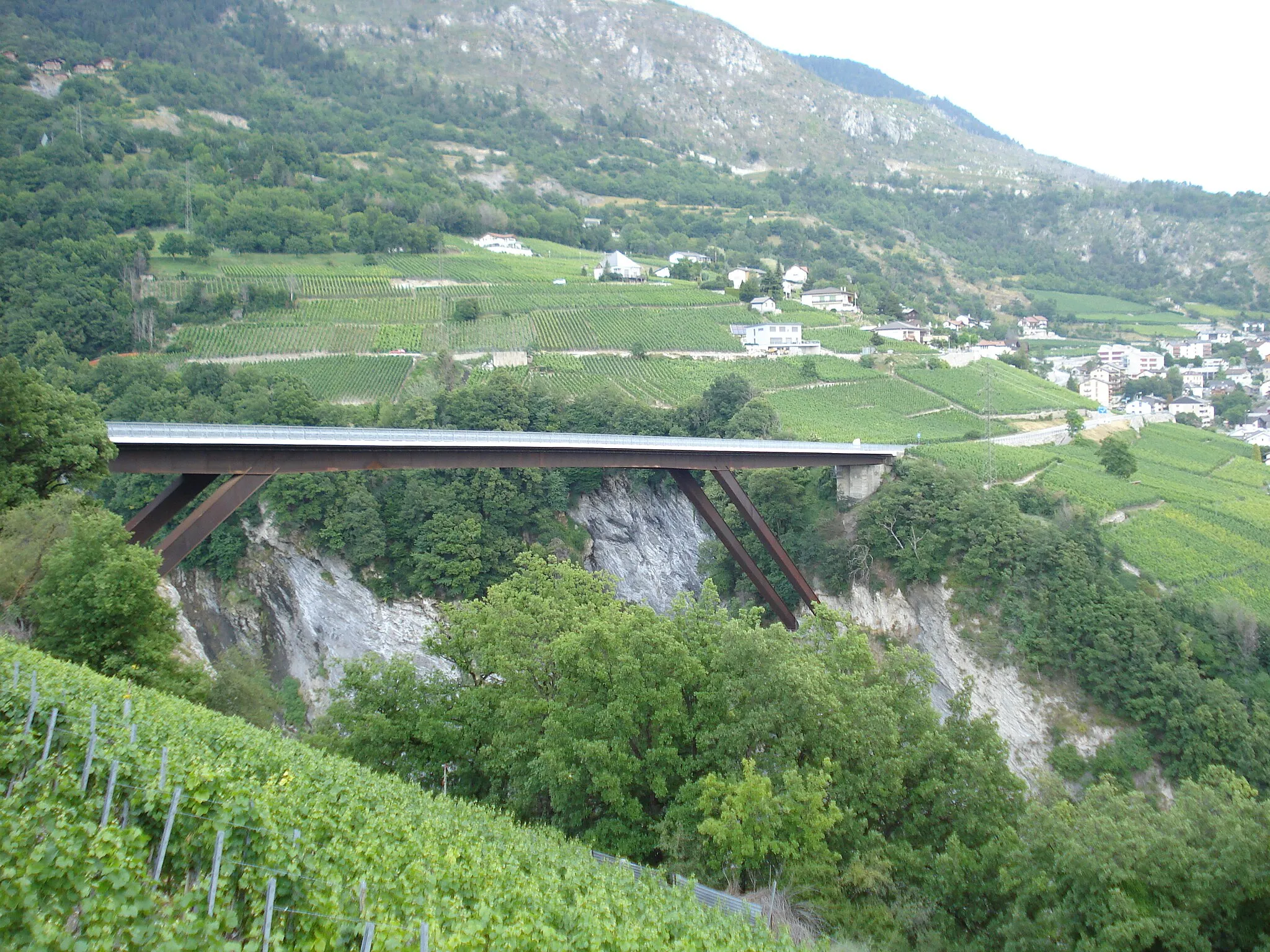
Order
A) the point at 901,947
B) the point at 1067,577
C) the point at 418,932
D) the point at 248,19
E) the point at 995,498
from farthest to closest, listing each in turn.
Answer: the point at 248,19 < the point at 995,498 < the point at 1067,577 < the point at 901,947 < the point at 418,932

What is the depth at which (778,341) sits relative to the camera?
6500 centimetres

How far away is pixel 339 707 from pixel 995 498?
28411mm

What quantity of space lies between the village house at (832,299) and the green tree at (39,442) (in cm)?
6962

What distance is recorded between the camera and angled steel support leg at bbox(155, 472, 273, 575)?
82.3 feet

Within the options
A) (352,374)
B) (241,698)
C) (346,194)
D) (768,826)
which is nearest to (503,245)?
(346,194)

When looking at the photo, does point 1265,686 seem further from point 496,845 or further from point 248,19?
point 248,19

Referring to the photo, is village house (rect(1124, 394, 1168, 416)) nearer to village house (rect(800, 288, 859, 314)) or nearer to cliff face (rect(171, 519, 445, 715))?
village house (rect(800, 288, 859, 314))

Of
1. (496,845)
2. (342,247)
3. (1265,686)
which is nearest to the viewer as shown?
(496,845)

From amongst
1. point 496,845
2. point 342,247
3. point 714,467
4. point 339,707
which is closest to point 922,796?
point 496,845

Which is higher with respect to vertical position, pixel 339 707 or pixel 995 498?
pixel 995 498

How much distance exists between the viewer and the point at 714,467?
3625cm

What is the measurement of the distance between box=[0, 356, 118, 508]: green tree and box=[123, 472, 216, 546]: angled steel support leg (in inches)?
70.5

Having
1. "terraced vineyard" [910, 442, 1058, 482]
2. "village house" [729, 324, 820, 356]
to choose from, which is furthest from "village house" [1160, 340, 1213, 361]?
"terraced vineyard" [910, 442, 1058, 482]

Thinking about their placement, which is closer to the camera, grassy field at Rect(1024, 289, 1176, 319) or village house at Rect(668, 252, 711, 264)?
village house at Rect(668, 252, 711, 264)
